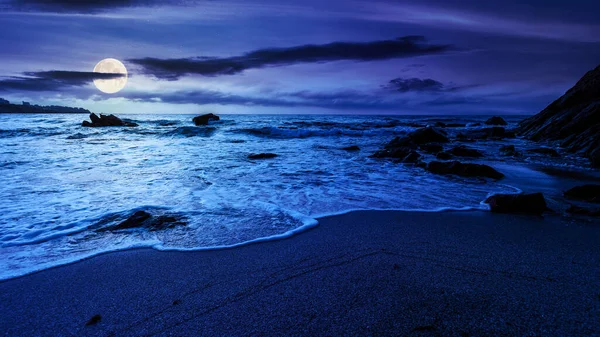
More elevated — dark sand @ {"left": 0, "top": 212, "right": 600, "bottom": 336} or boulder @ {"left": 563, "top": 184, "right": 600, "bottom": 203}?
boulder @ {"left": 563, "top": 184, "right": 600, "bottom": 203}

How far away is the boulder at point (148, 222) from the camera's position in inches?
157

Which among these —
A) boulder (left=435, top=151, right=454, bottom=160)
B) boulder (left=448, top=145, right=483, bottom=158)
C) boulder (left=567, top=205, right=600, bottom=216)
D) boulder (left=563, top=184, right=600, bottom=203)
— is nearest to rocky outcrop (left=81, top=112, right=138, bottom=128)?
boulder (left=435, top=151, right=454, bottom=160)

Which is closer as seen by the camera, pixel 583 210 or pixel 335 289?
pixel 335 289

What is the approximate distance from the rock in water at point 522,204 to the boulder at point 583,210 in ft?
0.99

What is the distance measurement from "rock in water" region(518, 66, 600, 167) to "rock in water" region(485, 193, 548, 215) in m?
9.27

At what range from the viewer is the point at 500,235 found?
360cm

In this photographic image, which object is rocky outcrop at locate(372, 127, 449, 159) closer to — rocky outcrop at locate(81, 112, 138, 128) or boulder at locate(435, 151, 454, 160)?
boulder at locate(435, 151, 454, 160)

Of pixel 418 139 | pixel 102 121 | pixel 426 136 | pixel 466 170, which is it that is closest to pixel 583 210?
pixel 466 170

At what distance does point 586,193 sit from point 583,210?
Result: 1.21 m

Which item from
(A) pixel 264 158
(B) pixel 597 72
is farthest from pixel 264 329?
(B) pixel 597 72

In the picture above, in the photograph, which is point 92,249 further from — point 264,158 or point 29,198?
point 264,158

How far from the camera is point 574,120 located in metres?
15.4

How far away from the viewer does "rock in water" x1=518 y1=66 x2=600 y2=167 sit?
12.6 meters

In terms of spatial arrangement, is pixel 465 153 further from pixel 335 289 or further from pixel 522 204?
pixel 335 289
